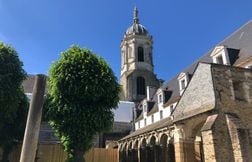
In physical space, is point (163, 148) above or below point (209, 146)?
above

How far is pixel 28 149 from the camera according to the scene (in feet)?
32.7

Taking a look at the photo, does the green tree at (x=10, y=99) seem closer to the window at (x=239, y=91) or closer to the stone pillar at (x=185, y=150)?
the stone pillar at (x=185, y=150)

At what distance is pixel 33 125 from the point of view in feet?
34.3

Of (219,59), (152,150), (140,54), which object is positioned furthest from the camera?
(140,54)

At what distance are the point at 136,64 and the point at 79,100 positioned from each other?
104 feet

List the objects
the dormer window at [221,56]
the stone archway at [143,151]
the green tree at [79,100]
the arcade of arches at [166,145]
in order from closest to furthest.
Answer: the arcade of arches at [166,145] < the green tree at [79,100] < the dormer window at [221,56] < the stone archway at [143,151]

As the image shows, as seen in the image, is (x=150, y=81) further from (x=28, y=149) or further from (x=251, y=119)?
(x=28, y=149)

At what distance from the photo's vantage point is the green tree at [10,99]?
63.3 feet

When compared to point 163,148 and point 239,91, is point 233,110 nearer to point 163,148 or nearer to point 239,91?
point 239,91

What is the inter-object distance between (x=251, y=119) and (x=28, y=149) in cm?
1205

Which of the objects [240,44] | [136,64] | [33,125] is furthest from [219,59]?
[136,64]

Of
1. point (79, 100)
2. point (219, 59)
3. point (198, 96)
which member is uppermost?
point (219, 59)

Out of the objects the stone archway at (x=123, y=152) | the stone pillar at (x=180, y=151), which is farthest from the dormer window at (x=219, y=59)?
the stone archway at (x=123, y=152)

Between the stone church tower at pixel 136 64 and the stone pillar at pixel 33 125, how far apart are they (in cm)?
3710
